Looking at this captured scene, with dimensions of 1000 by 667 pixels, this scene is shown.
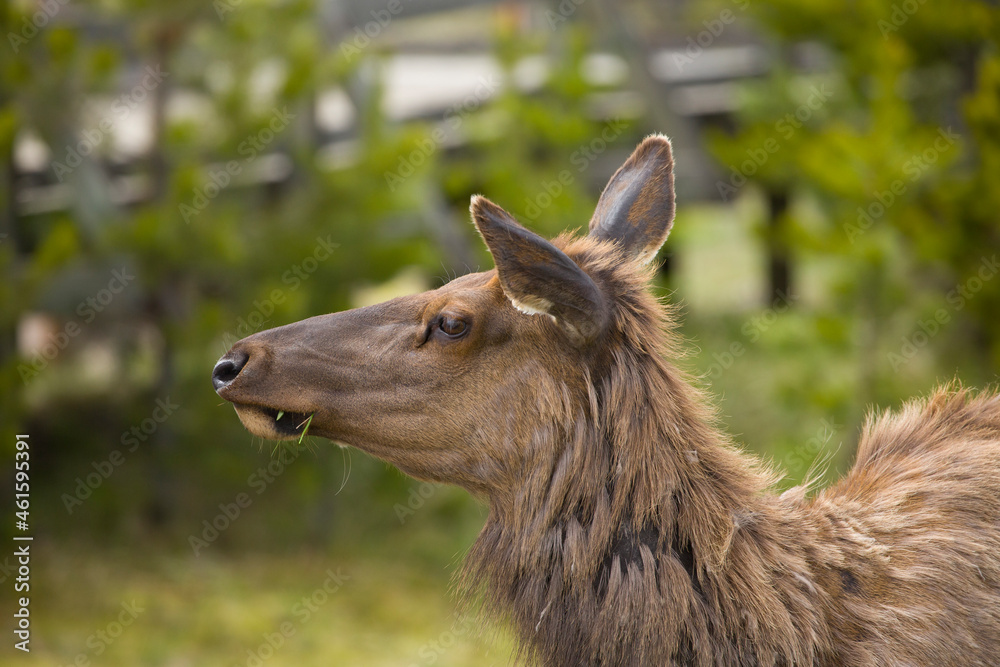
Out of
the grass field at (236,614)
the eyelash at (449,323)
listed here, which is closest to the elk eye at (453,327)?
the eyelash at (449,323)

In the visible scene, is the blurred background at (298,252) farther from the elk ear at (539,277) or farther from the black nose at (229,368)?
the elk ear at (539,277)

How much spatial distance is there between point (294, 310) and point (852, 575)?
4.03 m

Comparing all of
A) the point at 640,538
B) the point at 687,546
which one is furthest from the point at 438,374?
the point at 687,546

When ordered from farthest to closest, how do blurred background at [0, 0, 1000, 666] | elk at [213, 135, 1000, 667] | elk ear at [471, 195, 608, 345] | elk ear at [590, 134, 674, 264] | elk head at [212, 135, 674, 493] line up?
1. blurred background at [0, 0, 1000, 666]
2. elk ear at [590, 134, 674, 264]
3. elk head at [212, 135, 674, 493]
4. elk at [213, 135, 1000, 667]
5. elk ear at [471, 195, 608, 345]

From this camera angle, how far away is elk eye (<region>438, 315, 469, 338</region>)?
8.95 feet

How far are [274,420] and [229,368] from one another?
0.20 meters

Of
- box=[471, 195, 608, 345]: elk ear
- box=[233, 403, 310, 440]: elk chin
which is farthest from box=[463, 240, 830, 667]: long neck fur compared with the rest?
A: box=[233, 403, 310, 440]: elk chin

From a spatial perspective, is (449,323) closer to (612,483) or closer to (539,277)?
(539,277)

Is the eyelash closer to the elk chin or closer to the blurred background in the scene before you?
the elk chin

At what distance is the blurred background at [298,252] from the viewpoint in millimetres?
5734

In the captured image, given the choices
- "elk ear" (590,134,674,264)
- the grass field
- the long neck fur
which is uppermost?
"elk ear" (590,134,674,264)

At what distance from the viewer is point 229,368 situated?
2754mm

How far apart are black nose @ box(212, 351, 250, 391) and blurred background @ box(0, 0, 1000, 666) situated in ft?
8.81

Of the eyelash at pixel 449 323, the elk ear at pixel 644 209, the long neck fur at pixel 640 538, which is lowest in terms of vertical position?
the long neck fur at pixel 640 538
